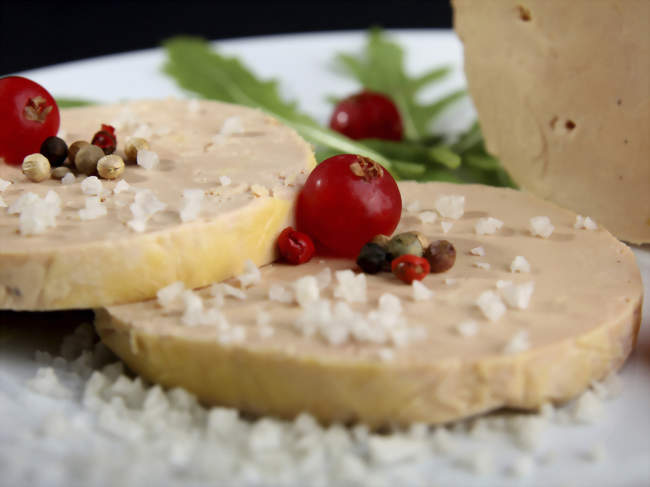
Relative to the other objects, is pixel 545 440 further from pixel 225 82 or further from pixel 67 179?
pixel 225 82

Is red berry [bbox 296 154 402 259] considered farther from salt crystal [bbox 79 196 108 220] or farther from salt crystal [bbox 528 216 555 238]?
salt crystal [bbox 79 196 108 220]

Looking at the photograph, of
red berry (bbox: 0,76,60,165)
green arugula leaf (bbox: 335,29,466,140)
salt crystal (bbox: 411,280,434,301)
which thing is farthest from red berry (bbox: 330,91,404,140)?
salt crystal (bbox: 411,280,434,301)

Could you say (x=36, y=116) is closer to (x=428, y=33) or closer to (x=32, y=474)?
(x=32, y=474)

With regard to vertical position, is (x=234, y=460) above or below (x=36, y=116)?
below

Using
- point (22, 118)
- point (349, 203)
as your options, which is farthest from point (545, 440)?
point (22, 118)

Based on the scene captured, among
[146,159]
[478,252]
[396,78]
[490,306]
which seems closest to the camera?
[490,306]

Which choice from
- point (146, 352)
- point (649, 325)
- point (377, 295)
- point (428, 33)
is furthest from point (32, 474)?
point (428, 33)

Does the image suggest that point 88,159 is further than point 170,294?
Yes
